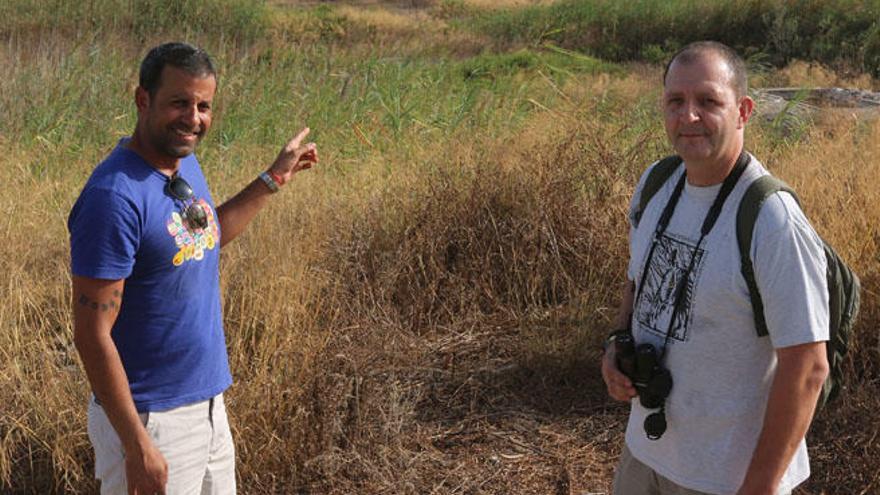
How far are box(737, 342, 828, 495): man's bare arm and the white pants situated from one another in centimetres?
122

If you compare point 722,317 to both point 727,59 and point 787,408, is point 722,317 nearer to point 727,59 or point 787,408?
point 787,408

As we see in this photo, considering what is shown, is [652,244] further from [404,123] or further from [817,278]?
[404,123]

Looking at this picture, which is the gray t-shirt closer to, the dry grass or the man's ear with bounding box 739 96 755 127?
the man's ear with bounding box 739 96 755 127

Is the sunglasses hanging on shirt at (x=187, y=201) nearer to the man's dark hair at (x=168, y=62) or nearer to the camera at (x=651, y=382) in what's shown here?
the man's dark hair at (x=168, y=62)

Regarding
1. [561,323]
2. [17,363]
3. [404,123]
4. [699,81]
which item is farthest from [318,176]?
[699,81]

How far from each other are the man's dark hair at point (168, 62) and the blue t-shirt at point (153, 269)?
0.51 ft

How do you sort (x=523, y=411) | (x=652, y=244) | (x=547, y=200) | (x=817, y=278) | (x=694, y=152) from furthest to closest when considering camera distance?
1. (x=547, y=200)
2. (x=523, y=411)
3. (x=652, y=244)
4. (x=694, y=152)
5. (x=817, y=278)

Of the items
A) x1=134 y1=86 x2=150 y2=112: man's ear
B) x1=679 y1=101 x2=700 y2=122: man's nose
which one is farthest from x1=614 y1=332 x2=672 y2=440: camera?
x1=134 y1=86 x2=150 y2=112: man's ear

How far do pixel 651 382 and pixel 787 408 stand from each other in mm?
307

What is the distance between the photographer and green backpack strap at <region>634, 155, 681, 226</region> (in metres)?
2.22

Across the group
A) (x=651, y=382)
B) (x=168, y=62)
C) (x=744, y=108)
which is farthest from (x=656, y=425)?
(x=168, y=62)

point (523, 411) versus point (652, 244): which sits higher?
point (652, 244)

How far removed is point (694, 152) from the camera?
1.95m

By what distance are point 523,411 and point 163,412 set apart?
2036mm
